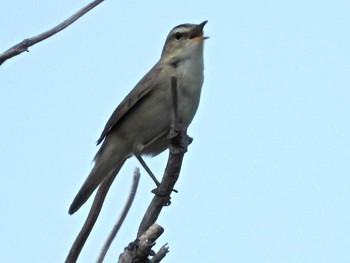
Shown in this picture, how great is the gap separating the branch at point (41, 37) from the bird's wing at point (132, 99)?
118 inches

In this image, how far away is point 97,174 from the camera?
218 inches

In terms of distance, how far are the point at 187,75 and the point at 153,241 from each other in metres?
2.59

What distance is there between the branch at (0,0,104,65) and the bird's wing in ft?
9.83

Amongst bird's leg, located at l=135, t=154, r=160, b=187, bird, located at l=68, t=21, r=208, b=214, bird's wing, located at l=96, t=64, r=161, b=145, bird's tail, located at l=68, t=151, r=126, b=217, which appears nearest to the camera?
bird's tail, located at l=68, t=151, r=126, b=217

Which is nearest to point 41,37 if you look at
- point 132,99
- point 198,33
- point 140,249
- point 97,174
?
point 140,249

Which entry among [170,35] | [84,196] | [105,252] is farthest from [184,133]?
[170,35]

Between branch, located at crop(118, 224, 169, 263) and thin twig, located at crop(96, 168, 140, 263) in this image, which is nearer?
branch, located at crop(118, 224, 169, 263)

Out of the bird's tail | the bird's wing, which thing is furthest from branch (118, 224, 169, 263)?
the bird's wing

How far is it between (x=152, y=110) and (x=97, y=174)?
2.24 ft

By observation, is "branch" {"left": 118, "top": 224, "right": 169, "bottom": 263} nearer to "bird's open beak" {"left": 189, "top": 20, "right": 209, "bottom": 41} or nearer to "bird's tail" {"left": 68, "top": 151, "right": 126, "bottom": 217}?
"bird's tail" {"left": 68, "top": 151, "right": 126, "bottom": 217}

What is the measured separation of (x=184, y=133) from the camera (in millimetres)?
3799

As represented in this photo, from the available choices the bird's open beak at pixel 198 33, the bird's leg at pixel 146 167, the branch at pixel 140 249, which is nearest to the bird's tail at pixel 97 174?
the bird's leg at pixel 146 167

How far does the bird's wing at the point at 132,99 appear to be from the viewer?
5711mm

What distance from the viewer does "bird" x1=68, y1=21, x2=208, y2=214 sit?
5477 mm
